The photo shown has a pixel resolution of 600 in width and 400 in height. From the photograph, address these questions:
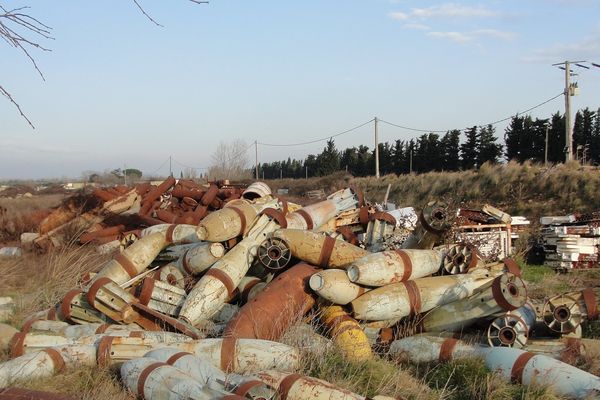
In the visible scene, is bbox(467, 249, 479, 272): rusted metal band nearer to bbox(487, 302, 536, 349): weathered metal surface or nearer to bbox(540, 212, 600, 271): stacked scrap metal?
bbox(487, 302, 536, 349): weathered metal surface

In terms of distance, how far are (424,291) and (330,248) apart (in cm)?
110

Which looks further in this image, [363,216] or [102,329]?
[363,216]

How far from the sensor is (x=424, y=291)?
5.89 m

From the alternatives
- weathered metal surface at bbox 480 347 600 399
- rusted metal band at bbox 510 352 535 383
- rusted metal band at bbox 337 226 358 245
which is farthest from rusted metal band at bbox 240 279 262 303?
rusted metal band at bbox 510 352 535 383

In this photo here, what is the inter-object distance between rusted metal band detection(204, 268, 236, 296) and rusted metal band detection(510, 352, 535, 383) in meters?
2.92

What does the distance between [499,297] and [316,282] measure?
175 cm

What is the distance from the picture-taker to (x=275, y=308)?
5570 millimetres

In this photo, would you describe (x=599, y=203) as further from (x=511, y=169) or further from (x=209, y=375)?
(x=209, y=375)

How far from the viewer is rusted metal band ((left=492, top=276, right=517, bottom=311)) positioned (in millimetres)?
5417

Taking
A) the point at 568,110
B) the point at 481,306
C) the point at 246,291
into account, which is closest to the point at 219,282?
the point at 246,291

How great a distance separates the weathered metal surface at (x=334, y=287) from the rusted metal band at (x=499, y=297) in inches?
51.3

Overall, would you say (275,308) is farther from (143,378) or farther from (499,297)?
(499,297)

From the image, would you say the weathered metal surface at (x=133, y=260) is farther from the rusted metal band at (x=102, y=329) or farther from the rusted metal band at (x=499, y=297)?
the rusted metal band at (x=499, y=297)

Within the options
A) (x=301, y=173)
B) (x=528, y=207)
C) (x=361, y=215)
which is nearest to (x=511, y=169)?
(x=528, y=207)
